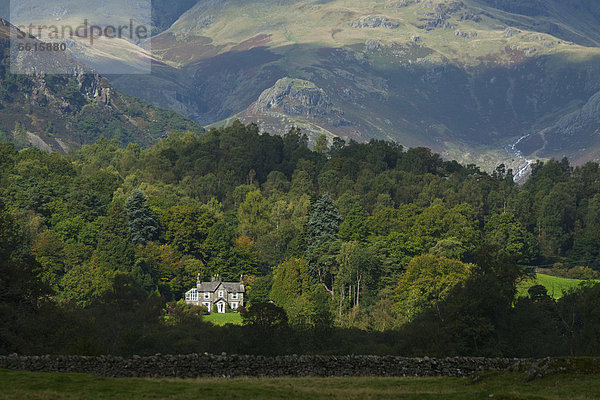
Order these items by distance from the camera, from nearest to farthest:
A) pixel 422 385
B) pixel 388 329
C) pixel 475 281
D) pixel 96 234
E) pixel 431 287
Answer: pixel 422 385
pixel 475 281
pixel 388 329
pixel 431 287
pixel 96 234

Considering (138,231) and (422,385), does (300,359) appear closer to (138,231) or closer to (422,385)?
(422,385)

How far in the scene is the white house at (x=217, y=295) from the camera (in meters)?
160

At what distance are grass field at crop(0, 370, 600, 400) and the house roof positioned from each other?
12073 cm

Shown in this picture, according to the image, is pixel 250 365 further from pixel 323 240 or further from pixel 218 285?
pixel 218 285

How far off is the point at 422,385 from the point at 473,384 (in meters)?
2.46

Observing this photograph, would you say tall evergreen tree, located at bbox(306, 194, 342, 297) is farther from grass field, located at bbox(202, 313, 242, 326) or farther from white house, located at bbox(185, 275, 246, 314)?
grass field, located at bbox(202, 313, 242, 326)

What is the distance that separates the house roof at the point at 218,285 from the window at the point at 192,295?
3.46ft

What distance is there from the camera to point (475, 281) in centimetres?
8631

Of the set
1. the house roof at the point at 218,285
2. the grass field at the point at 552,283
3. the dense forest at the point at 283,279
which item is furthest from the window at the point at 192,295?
the grass field at the point at 552,283

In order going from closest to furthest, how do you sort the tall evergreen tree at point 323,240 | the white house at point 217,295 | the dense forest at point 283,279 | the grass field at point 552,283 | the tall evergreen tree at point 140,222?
1. the dense forest at point 283,279
2. the grass field at point 552,283
3. the tall evergreen tree at point 323,240
4. the white house at point 217,295
5. the tall evergreen tree at point 140,222

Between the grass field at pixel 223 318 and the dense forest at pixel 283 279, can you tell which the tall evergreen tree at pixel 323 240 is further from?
the grass field at pixel 223 318

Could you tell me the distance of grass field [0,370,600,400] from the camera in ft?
125

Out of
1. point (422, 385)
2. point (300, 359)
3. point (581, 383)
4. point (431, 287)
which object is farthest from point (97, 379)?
point (431, 287)

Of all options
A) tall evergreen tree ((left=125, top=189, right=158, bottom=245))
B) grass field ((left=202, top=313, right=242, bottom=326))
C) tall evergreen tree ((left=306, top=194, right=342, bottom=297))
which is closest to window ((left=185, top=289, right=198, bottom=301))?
grass field ((left=202, top=313, right=242, bottom=326))
